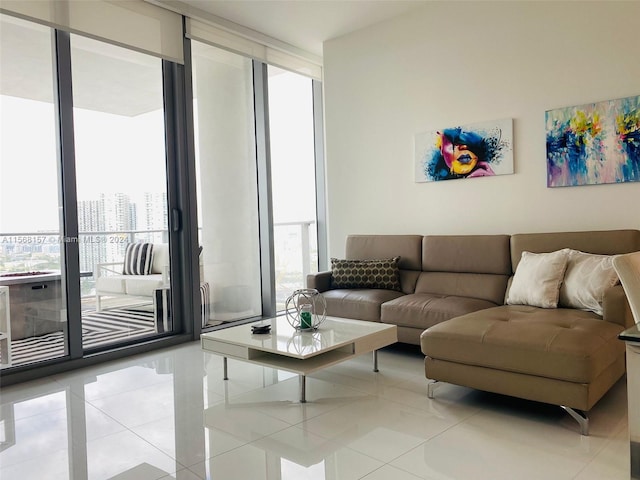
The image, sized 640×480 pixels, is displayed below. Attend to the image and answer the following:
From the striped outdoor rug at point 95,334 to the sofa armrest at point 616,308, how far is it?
11.3 ft

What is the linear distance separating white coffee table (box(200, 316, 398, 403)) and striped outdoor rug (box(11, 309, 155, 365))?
127cm

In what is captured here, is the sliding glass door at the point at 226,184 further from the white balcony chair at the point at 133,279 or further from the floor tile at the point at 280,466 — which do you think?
the floor tile at the point at 280,466

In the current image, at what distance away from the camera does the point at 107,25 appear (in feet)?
12.5

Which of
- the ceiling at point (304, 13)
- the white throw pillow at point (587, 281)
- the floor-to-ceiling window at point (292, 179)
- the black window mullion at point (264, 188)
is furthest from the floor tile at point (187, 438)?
the ceiling at point (304, 13)

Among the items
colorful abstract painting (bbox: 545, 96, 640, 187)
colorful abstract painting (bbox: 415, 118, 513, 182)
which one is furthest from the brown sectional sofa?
colorful abstract painting (bbox: 415, 118, 513, 182)

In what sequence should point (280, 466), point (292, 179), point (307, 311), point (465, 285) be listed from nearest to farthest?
point (280, 466) < point (307, 311) < point (465, 285) < point (292, 179)

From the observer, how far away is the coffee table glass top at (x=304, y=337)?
267 centimetres

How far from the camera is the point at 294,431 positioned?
94.3 inches

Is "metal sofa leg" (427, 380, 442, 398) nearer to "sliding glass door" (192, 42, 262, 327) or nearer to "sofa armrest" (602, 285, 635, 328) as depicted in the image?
"sofa armrest" (602, 285, 635, 328)

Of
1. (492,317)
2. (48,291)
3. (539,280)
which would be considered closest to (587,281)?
(539,280)

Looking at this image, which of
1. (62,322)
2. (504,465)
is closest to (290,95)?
(62,322)

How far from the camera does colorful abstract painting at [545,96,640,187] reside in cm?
344

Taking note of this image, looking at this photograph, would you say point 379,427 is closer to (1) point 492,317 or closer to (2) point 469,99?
(1) point 492,317

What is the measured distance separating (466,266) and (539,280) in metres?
0.77
